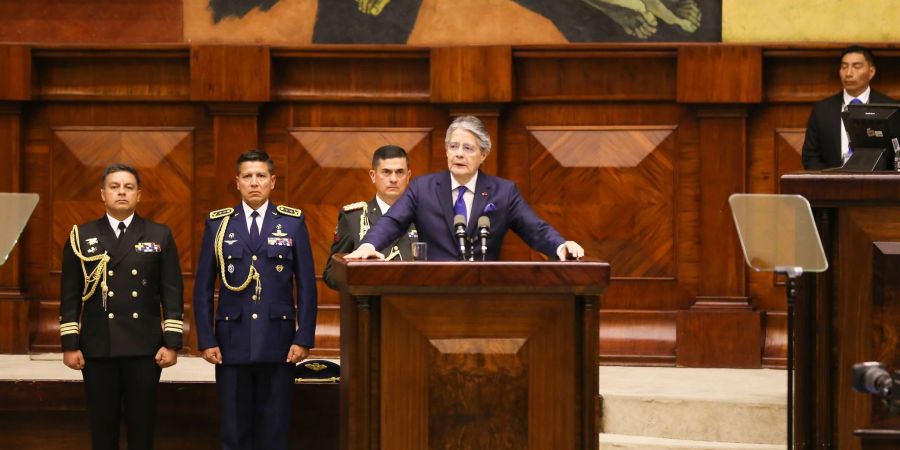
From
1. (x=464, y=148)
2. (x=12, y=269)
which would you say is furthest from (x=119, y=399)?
(x=12, y=269)

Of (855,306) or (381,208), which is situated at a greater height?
(381,208)

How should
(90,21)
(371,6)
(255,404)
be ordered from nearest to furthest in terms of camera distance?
1. (255,404)
2. (371,6)
3. (90,21)

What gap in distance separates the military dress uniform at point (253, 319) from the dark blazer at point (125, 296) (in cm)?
14

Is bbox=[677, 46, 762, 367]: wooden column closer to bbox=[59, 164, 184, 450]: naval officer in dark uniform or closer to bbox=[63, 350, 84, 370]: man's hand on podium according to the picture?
bbox=[59, 164, 184, 450]: naval officer in dark uniform

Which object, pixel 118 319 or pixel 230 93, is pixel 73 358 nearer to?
pixel 118 319

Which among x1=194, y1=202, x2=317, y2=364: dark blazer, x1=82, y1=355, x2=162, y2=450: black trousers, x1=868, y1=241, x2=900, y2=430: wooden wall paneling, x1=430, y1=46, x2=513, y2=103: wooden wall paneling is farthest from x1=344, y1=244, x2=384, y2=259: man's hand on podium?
x1=430, y1=46, x2=513, y2=103: wooden wall paneling

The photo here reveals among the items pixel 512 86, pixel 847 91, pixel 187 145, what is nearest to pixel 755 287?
pixel 847 91

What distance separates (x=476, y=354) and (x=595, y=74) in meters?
→ 3.49

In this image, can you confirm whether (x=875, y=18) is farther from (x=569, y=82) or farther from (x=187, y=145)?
(x=187, y=145)

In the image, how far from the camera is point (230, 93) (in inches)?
299

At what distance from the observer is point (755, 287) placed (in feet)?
24.3

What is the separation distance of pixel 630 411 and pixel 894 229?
Result: 5.67 ft

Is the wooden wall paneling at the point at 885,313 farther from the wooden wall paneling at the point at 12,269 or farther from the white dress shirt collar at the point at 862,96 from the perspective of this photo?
the wooden wall paneling at the point at 12,269

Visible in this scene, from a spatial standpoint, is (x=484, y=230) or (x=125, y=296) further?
(x=125, y=296)
